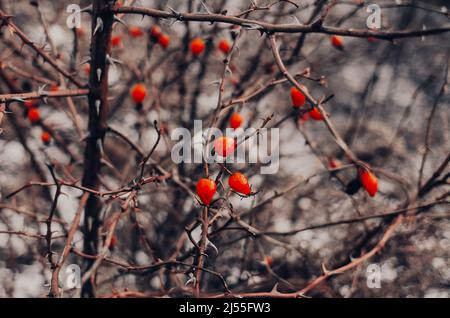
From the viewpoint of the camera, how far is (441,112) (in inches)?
137

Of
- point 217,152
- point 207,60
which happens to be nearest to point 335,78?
point 207,60

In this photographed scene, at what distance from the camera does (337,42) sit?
338 centimetres

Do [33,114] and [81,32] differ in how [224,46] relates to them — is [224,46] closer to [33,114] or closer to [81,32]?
[81,32]

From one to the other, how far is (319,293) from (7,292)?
6.51ft

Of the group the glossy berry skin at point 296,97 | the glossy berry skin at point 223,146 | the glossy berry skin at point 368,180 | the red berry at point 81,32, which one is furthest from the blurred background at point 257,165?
the glossy berry skin at point 223,146

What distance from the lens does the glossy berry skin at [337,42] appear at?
338cm

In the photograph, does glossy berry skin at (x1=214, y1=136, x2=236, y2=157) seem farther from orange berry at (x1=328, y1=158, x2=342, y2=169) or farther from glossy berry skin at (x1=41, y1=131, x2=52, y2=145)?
glossy berry skin at (x1=41, y1=131, x2=52, y2=145)

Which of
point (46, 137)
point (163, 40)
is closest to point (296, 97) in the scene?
Result: point (163, 40)

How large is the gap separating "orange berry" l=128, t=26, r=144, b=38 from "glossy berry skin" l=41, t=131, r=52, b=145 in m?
0.92

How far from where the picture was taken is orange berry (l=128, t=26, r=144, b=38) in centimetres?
332

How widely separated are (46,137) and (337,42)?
216 centimetres

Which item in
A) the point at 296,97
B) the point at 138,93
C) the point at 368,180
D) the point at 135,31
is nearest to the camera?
the point at 368,180

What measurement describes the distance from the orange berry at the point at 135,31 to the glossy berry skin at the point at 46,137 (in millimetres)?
925

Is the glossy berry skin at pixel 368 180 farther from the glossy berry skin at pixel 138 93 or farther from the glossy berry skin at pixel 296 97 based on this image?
the glossy berry skin at pixel 138 93
